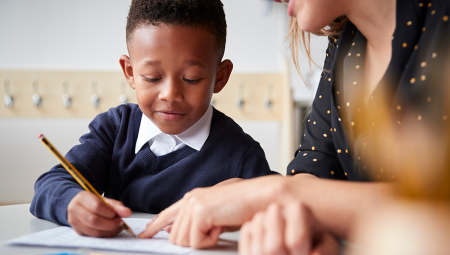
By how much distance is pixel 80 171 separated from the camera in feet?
2.32

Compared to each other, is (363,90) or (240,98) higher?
(363,90)

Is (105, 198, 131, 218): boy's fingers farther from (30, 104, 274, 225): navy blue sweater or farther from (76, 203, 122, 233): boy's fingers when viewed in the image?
(30, 104, 274, 225): navy blue sweater

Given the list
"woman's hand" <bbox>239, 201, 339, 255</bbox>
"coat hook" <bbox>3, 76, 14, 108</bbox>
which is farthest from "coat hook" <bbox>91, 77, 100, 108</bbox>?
"woman's hand" <bbox>239, 201, 339, 255</bbox>

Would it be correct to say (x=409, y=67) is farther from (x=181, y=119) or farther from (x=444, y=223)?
(x=181, y=119)

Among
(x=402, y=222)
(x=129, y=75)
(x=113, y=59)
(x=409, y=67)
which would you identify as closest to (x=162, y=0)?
Result: (x=129, y=75)

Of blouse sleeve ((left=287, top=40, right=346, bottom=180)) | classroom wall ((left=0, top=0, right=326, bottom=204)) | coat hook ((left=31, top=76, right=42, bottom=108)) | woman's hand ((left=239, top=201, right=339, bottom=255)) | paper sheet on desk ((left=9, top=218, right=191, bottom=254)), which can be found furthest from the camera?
classroom wall ((left=0, top=0, right=326, bottom=204))

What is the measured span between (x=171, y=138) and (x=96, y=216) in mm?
334

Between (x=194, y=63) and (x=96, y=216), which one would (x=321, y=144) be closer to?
(x=194, y=63)

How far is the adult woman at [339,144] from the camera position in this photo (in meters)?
0.37

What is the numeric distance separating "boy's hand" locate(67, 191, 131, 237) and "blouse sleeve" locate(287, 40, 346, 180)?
1.12 ft

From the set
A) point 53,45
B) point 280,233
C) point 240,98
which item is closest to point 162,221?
point 280,233

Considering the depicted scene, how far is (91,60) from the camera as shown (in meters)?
1.93

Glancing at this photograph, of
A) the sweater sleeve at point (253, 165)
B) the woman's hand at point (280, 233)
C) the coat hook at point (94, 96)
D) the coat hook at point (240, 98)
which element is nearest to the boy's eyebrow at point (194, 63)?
the sweater sleeve at point (253, 165)

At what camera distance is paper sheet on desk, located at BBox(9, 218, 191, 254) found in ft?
1.36
